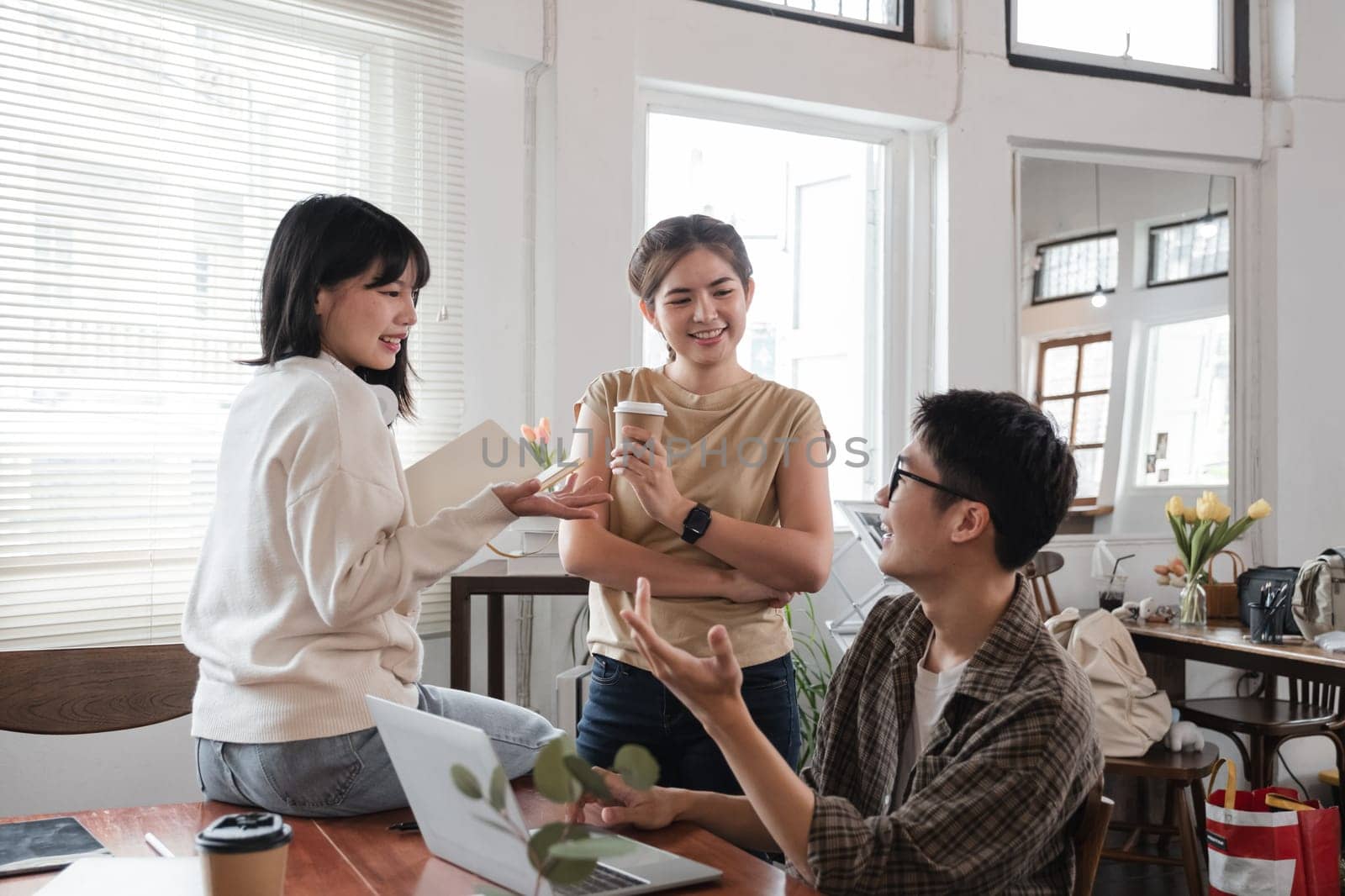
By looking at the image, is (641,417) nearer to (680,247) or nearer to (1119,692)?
(680,247)

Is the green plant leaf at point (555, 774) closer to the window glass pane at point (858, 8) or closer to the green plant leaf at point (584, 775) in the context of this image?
the green plant leaf at point (584, 775)

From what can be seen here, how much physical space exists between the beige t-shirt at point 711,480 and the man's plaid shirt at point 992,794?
0.49 meters

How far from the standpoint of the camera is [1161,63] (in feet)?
15.8

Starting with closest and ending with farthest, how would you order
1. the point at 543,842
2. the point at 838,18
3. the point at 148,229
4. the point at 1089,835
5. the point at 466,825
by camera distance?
1. the point at 543,842
2. the point at 466,825
3. the point at 1089,835
4. the point at 148,229
5. the point at 838,18

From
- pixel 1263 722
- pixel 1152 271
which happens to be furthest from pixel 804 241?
pixel 1263 722

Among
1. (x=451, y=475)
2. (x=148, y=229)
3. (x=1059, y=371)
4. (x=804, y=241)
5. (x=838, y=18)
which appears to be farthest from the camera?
(x=1059, y=371)

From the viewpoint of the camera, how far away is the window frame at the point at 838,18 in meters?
4.11

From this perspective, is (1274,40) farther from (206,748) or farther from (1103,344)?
(206,748)

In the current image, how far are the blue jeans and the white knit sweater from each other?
44 centimetres

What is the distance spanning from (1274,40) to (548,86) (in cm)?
315

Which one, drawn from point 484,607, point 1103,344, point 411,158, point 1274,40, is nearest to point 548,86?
point 411,158

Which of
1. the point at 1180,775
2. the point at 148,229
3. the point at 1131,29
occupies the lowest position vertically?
the point at 1180,775

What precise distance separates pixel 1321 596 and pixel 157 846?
3319 millimetres

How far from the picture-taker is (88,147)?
9.83 feet
